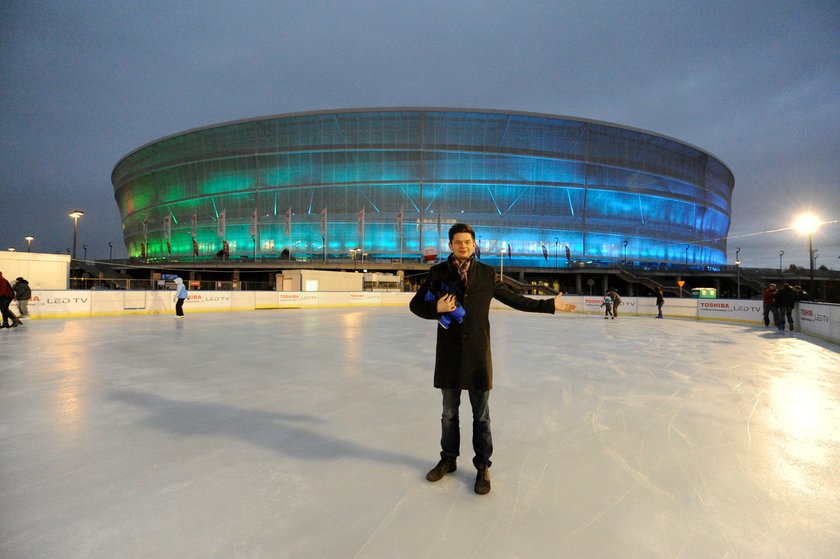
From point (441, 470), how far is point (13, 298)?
18.8m

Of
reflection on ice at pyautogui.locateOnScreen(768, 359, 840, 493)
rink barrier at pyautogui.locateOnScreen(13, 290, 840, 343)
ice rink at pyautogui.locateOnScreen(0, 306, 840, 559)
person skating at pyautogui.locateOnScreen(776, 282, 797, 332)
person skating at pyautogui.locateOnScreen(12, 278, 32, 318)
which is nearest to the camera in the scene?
ice rink at pyautogui.locateOnScreen(0, 306, 840, 559)

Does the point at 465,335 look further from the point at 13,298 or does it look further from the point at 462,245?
the point at 13,298

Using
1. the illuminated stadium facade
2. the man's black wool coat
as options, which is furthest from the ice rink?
the illuminated stadium facade

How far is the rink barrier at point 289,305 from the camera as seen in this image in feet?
52.6

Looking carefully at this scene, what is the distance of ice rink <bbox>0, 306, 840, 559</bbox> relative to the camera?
8.09 feet

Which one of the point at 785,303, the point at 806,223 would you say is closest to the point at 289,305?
the point at 785,303

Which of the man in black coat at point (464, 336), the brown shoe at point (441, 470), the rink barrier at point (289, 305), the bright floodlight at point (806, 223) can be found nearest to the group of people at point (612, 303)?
the rink barrier at point (289, 305)

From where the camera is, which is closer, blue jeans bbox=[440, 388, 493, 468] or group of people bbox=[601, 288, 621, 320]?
blue jeans bbox=[440, 388, 493, 468]

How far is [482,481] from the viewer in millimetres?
3053

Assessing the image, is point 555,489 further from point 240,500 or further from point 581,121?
point 581,121

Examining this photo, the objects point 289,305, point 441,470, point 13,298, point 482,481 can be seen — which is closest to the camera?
point 482,481

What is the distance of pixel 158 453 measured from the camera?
148 inches

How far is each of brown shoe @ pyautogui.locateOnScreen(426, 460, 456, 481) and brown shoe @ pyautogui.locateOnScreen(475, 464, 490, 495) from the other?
0.26 meters

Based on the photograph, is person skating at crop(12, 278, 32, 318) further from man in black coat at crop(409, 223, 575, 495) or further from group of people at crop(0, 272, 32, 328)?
man in black coat at crop(409, 223, 575, 495)
